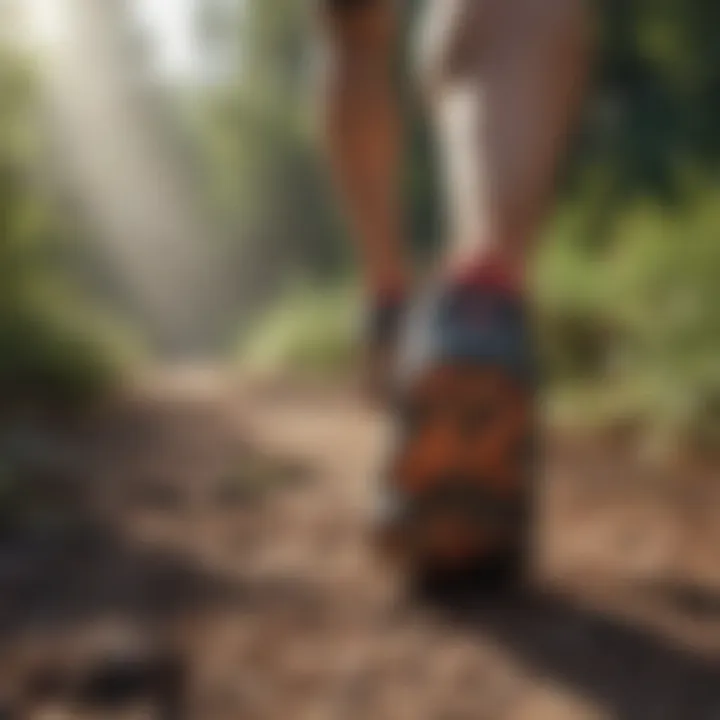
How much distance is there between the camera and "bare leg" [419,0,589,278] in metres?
1.19

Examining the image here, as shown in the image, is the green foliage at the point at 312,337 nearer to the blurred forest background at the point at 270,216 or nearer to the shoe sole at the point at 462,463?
the blurred forest background at the point at 270,216

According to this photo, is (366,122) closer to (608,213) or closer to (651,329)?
(651,329)

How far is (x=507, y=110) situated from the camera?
121 centimetres

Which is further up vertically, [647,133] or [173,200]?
[173,200]

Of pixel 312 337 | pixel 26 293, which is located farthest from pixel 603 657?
pixel 312 337

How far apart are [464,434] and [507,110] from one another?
0.91 ft

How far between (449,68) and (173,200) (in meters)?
8.84

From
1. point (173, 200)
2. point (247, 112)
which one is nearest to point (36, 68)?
point (247, 112)

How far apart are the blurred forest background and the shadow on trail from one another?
839mm

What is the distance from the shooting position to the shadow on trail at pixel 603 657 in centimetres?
96

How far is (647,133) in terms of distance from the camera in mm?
3979

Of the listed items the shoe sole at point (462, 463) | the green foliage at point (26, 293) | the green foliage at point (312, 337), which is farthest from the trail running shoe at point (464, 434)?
the green foliage at point (312, 337)

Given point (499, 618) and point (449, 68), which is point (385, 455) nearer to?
point (499, 618)

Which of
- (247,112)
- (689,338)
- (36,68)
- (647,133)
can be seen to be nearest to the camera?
(689,338)
